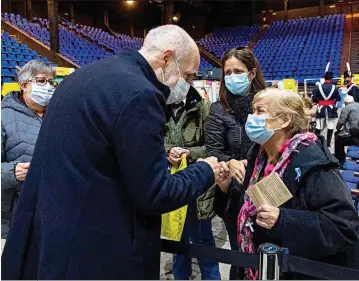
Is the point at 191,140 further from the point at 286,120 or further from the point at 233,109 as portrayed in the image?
the point at 286,120

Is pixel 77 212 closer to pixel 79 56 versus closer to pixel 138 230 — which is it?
pixel 138 230

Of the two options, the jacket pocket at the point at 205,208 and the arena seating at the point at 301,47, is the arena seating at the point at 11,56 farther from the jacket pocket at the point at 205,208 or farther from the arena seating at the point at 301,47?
the arena seating at the point at 301,47

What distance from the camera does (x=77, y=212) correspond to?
1127 mm

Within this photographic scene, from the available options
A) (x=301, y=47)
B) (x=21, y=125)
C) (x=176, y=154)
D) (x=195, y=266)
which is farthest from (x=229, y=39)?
(x=21, y=125)

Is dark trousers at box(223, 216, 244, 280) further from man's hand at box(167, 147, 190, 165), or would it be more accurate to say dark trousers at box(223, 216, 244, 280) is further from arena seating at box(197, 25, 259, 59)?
arena seating at box(197, 25, 259, 59)

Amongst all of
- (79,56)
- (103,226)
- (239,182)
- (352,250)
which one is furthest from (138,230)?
(79,56)

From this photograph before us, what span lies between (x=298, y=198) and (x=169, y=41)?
2.30 ft

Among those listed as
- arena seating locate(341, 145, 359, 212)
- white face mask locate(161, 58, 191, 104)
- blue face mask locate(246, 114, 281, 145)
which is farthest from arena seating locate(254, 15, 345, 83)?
white face mask locate(161, 58, 191, 104)

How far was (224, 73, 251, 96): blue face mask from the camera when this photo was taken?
2.15 metres

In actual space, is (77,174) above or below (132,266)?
above

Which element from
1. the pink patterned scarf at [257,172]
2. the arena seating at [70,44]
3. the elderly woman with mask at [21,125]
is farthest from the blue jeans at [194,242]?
the arena seating at [70,44]

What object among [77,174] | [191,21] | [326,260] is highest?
[191,21]

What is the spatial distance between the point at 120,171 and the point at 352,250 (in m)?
0.89

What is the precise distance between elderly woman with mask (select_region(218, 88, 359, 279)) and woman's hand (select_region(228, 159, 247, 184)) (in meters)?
0.09
